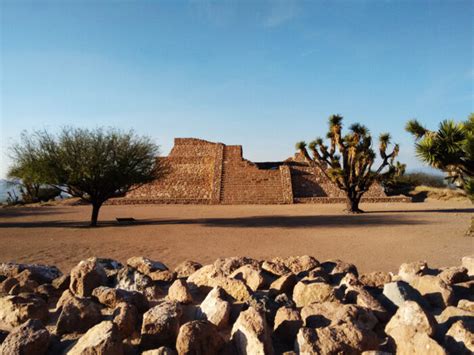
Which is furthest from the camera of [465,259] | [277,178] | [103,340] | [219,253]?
[277,178]

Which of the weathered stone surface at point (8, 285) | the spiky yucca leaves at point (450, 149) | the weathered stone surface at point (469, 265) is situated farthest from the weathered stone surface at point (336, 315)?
the spiky yucca leaves at point (450, 149)

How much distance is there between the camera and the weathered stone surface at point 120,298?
3602 millimetres

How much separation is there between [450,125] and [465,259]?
8.40 metres

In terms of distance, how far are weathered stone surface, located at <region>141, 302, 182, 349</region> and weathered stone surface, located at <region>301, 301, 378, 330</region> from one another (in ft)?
3.50

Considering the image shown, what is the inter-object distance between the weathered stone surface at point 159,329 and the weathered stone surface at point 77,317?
1.86 ft

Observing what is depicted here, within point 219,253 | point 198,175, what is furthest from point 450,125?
point 198,175

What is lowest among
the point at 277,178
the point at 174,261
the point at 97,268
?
the point at 174,261

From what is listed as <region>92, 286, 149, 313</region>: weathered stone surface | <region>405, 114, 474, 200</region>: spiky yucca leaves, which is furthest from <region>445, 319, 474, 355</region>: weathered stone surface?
<region>405, 114, 474, 200</region>: spiky yucca leaves

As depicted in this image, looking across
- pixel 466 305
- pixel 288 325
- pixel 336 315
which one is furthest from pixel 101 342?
pixel 466 305

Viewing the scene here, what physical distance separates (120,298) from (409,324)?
2486 millimetres

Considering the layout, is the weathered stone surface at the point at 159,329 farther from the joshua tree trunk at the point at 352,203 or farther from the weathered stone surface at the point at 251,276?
the joshua tree trunk at the point at 352,203

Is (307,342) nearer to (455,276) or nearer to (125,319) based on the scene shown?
(125,319)

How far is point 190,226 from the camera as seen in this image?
15180mm

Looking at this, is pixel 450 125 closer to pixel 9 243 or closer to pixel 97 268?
pixel 97 268
